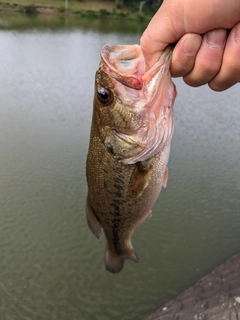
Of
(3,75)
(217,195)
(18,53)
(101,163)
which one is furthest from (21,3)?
(101,163)

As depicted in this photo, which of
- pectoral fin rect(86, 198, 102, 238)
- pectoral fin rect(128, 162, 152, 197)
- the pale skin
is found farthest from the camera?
pectoral fin rect(86, 198, 102, 238)

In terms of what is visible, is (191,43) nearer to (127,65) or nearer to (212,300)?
(127,65)

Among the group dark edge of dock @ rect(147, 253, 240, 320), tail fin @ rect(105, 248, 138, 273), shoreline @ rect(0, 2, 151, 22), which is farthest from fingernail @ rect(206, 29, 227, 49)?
shoreline @ rect(0, 2, 151, 22)

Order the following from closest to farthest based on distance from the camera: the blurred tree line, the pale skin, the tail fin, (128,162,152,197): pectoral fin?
the pale skin, (128,162,152,197): pectoral fin, the tail fin, the blurred tree line

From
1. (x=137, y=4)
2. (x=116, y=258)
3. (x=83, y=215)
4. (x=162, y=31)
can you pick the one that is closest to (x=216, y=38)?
(x=162, y=31)

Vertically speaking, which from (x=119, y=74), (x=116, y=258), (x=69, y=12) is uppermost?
(x=119, y=74)

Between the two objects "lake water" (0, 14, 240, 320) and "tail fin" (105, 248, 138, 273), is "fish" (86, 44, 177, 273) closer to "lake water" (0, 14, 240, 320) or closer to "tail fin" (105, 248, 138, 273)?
"tail fin" (105, 248, 138, 273)
